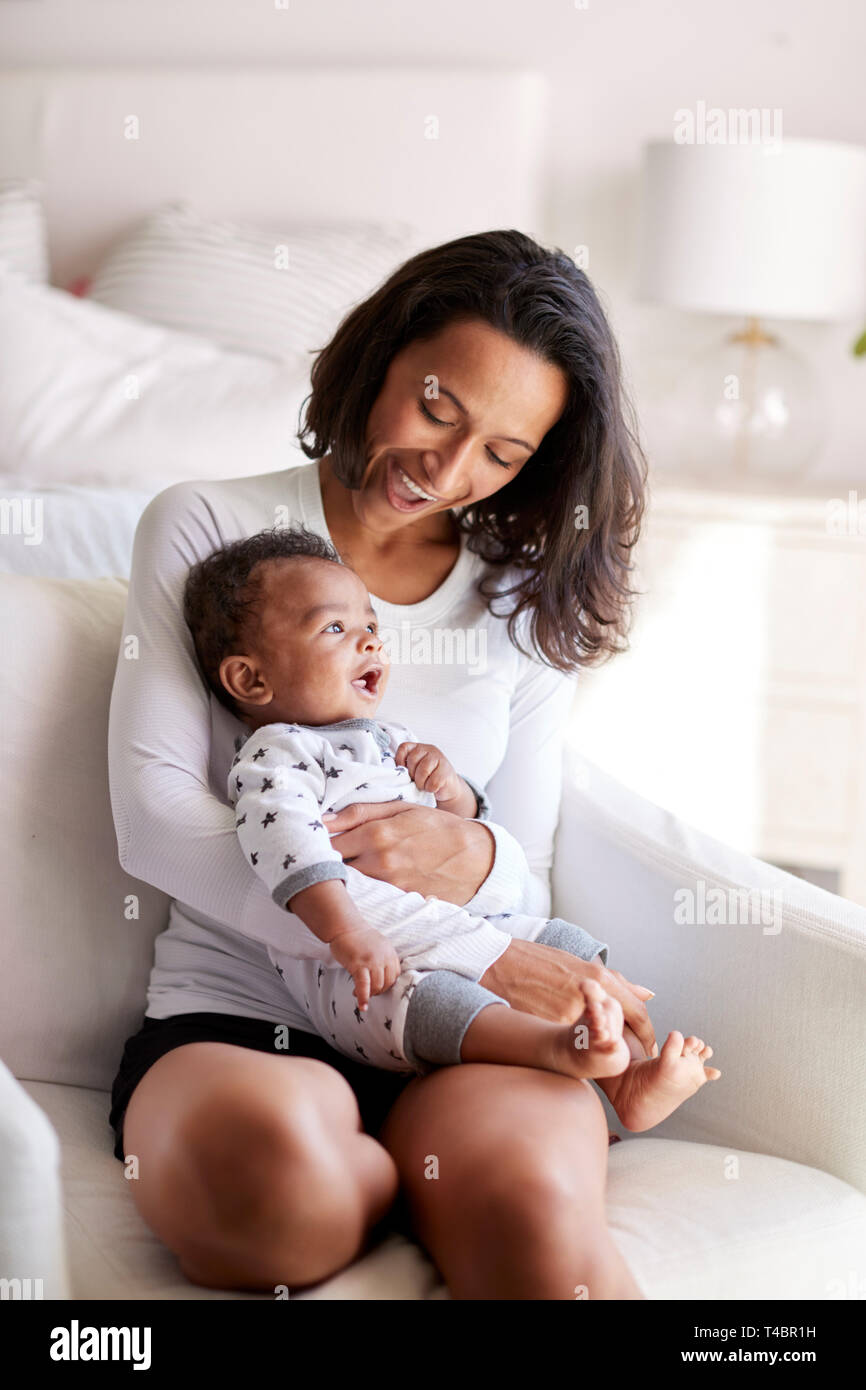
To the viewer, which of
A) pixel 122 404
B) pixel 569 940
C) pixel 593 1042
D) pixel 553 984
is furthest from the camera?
pixel 122 404

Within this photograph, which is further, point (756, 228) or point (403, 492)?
point (756, 228)

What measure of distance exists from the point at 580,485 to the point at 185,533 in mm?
400

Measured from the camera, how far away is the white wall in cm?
264

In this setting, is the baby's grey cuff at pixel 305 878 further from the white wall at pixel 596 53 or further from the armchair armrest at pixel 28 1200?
the white wall at pixel 596 53

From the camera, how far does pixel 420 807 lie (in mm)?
1149

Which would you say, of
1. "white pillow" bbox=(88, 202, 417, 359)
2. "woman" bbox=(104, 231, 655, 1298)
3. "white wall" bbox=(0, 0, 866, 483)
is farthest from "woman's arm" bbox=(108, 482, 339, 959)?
"white wall" bbox=(0, 0, 866, 483)

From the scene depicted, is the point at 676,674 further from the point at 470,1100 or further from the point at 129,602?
the point at 470,1100

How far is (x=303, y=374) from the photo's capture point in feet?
6.93

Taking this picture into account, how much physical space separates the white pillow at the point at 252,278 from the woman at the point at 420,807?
42.7 inches

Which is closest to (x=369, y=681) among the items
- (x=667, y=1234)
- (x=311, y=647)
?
(x=311, y=647)

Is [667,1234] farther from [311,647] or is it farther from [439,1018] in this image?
[311,647]

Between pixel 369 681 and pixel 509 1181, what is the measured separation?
469 mm

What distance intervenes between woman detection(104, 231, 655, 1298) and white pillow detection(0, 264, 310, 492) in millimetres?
692
